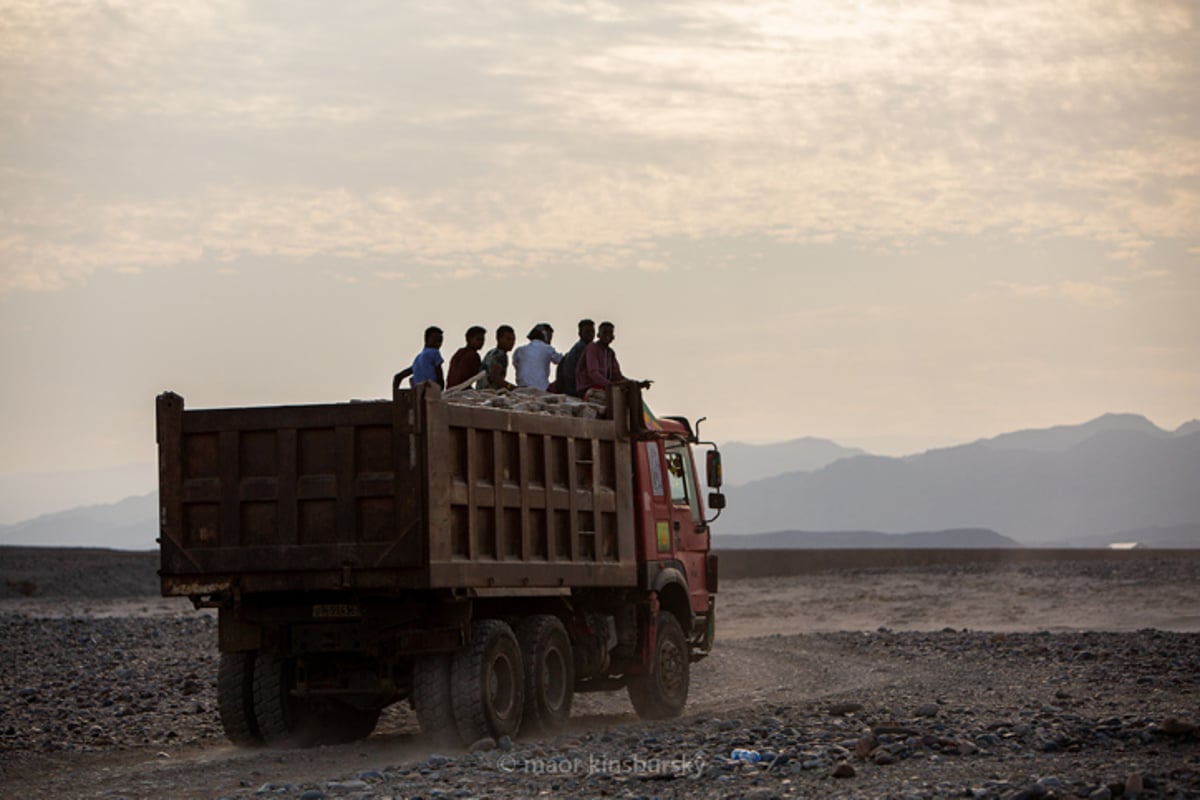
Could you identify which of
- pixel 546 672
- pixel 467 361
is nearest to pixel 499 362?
pixel 467 361

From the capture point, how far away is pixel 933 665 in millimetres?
25906

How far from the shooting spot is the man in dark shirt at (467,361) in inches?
741

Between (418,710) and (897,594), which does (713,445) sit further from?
(897,594)

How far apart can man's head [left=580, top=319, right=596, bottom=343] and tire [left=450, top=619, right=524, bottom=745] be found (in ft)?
14.9

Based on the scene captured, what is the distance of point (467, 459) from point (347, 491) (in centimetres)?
113

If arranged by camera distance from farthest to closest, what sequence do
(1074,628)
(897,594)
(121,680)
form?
1. (897,594)
2. (1074,628)
3. (121,680)

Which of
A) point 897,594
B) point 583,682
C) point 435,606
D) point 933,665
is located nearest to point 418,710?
point 435,606

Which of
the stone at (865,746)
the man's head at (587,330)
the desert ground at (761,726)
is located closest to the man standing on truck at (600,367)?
the man's head at (587,330)

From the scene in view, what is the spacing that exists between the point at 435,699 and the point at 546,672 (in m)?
1.73

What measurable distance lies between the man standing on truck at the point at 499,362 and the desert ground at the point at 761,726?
3.79 meters

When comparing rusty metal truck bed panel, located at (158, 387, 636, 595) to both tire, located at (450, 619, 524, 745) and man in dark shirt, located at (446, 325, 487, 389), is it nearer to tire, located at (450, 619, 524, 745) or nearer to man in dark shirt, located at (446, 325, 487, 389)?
tire, located at (450, 619, 524, 745)

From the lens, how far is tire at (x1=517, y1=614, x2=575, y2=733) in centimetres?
1593

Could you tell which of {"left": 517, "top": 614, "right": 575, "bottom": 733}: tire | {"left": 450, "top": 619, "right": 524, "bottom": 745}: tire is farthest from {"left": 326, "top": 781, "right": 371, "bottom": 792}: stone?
{"left": 517, "top": 614, "right": 575, "bottom": 733}: tire

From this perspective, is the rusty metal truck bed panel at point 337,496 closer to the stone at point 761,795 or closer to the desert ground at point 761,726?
the desert ground at point 761,726
